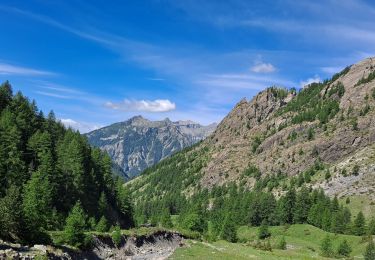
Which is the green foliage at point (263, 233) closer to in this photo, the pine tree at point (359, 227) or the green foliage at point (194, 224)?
the green foliage at point (194, 224)

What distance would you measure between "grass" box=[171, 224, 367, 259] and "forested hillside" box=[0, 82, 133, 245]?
2196cm

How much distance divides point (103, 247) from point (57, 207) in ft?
83.8

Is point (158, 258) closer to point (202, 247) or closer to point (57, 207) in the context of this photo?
point (202, 247)

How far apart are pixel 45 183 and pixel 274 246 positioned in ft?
226

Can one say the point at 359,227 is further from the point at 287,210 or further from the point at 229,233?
the point at 229,233

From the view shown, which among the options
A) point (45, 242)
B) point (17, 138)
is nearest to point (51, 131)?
point (17, 138)

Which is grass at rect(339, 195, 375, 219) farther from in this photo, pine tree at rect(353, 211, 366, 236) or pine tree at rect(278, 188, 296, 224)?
pine tree at rect(278, 188, 296, 224)

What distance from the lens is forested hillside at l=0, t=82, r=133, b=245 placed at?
55.1 meters

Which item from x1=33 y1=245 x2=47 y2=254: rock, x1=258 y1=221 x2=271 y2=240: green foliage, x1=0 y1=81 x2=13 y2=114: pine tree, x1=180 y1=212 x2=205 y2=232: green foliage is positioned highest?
x1=0 y1=81 x2=13 y2=114: pine tree

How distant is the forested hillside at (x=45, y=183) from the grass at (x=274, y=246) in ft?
72.1

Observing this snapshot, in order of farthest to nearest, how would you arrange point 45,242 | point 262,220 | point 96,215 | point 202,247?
point 262,220, point 96,215, point 202,247, point 45,242

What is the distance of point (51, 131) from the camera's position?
13200 centimetres

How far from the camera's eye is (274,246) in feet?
390

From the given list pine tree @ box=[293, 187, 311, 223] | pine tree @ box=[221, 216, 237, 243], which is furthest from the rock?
pine tree @ box=[293, 187, 311, 223]
